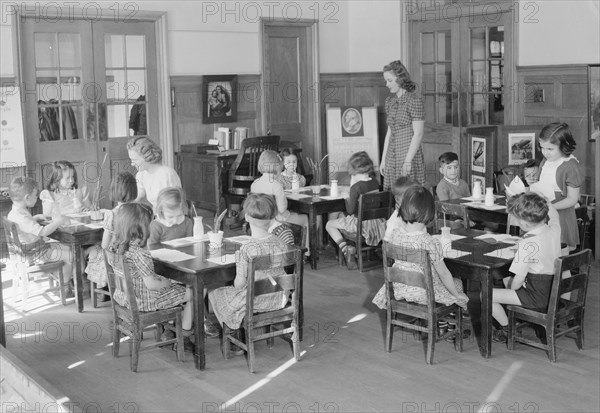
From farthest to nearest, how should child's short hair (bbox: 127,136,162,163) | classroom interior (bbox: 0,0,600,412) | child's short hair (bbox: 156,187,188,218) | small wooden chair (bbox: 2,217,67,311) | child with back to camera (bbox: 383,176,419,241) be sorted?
child's short hair (bbox: 127,136,162,163) → small wooden chair (bbox: 2,217,67,311) → child's short hair (bbox: 156,187,188,218) → child with back to camera (bbox: 383,176,419,241) → classroom interior (bbox: 0,0,600,412)

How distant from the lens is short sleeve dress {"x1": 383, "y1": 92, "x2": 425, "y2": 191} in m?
8.73

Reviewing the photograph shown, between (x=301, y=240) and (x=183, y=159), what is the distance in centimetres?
534

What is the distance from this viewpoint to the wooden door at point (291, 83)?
12.4m

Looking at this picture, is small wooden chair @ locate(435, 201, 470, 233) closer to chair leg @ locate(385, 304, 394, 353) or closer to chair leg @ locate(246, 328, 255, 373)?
chair leg @ locate(385, 304, 394, 353)

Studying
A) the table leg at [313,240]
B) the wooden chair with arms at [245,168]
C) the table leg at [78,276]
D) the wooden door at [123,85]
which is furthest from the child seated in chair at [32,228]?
the wooden door at [123,85]

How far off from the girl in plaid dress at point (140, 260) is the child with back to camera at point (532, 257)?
7.28 ft

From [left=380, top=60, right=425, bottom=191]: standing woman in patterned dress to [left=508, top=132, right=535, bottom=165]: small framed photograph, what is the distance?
5.41 feet

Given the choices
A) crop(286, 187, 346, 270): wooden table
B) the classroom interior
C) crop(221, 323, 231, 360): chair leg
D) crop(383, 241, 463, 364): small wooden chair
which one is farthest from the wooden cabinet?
crop(383, 241, 463, 364): small wooden chair

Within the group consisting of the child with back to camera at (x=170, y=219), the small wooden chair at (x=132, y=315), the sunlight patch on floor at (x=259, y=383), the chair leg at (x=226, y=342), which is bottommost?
the sunlight patch on floor at (x=259, y=383)

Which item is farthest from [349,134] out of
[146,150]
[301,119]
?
[146,150]

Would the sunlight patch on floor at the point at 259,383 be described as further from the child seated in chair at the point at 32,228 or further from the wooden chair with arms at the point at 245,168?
the wooden chair with arms at the point at 245,168

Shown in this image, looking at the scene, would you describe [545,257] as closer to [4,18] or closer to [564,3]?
[564,3]

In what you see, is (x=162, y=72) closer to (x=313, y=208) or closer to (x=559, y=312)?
(x=313, y=208)

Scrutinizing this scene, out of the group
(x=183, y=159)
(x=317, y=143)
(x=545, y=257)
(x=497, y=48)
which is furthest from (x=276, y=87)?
(x=545, y=257)
